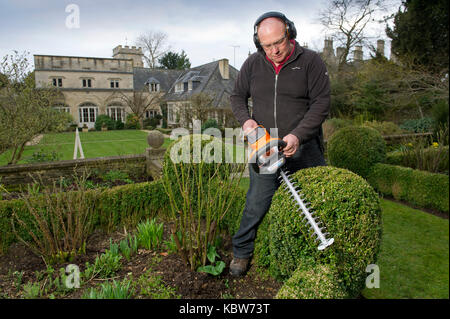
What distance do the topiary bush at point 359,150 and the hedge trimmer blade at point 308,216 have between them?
533 cm

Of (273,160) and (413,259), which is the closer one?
(273,160)

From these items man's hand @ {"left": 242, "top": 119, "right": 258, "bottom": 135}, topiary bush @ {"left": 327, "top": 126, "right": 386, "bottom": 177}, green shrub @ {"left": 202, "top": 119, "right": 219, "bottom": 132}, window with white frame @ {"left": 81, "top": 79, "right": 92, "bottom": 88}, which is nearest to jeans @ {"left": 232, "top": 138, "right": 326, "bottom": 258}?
man's hand @ {"left": 242, "top": 119, "right": 258, "bottom": 135}

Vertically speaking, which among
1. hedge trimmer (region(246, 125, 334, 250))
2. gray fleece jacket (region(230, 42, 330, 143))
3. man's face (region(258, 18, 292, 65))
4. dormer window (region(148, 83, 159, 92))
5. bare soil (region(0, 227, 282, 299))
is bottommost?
bare soil (region(0, 227, 282, 299))

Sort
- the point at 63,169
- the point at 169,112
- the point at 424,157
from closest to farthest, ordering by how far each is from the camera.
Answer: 1. the point at 63,169
2. the point at 424,157
3. the point at 169,112

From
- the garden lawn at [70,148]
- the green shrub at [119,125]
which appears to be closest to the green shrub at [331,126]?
the garden lawn at [70,148]

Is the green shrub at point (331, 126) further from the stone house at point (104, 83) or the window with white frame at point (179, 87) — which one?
the window with white frame at point (179, 87)

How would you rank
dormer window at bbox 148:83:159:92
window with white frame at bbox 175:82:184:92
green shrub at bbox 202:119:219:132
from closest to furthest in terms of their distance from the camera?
green shrub at bbox 202:119:219:132
window with white frame at bbox 175:82:184:92
dormer window at bbox 148:83:159:92

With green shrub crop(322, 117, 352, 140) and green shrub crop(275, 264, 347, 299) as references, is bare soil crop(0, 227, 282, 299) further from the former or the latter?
green shrub crop(322, 117, 352, 140)

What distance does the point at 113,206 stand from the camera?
14.1ft

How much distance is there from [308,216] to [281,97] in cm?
101

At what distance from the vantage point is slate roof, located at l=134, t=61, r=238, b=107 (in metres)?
23.5

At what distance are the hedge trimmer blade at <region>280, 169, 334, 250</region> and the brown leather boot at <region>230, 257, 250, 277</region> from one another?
101 centimetres

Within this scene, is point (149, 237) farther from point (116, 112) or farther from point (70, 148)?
point (116, 112)

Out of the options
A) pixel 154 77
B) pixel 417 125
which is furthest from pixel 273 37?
pixel 154 77
